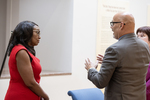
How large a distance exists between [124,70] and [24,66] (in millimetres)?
978

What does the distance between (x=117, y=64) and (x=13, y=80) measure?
1.09 metres

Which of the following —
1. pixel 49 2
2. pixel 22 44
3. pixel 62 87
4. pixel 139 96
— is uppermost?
pixel 49 2

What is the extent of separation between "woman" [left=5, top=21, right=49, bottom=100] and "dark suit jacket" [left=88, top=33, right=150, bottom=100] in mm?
617

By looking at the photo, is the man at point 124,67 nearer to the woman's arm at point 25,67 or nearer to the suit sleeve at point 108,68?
the suit sleeve at point 108,68

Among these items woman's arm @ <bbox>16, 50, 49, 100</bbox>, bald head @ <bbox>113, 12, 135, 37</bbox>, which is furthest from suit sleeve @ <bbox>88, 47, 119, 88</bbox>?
woman's arm @ <bbox>16, 50, 49, 100</bbox>

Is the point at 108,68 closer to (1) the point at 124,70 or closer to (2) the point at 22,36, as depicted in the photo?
(1) the point at 124,70

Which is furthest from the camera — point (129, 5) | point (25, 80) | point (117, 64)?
point (129, 5)

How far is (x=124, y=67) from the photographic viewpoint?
1989 millimetres

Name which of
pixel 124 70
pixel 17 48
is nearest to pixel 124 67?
pixel 124 70

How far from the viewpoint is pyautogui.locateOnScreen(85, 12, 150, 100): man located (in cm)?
198

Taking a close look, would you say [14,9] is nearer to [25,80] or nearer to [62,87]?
[62,87]

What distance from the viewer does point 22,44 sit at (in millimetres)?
2293

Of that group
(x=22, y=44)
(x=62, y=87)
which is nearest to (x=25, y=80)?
(x=22, y=44)

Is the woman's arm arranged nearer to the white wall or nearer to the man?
the man
